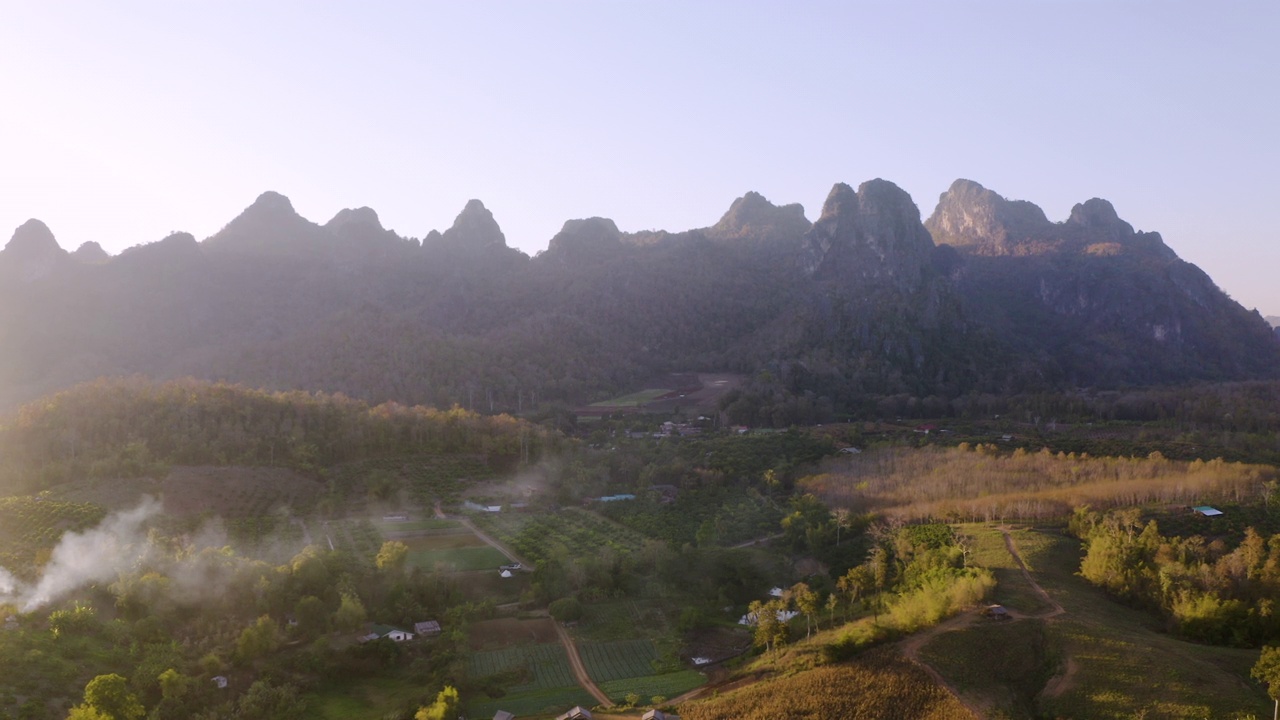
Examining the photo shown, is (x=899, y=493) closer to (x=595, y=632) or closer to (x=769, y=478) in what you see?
(x=769, y=478)

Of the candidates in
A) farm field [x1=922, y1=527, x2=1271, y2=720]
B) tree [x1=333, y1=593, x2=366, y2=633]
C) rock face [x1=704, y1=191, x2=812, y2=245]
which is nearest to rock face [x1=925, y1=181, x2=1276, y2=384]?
rock face [x1=704, y1=191, x2=812, y2=245]

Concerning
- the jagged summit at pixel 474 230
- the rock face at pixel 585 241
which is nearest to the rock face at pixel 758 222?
the rock face at pixel 585 241

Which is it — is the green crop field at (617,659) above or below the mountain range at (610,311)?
below

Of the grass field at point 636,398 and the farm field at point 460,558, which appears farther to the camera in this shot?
the grass field at point 636,398

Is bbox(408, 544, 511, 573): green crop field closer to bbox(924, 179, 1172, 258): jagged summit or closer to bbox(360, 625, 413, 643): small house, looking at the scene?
bbox(360, 625, 413, 643): small house

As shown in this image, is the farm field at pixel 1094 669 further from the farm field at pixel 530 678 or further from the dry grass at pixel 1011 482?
the dry grass at pixel 1011 482

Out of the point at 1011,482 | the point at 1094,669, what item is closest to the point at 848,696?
the point at 1094,669

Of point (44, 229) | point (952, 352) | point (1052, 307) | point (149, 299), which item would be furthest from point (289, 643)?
point (1052, 307)

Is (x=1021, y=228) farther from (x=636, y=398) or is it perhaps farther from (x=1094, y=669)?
(x=1094, y=669)

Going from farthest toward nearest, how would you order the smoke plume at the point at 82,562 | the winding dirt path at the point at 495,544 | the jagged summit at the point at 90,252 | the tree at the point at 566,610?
the jagged summit at the point at 90,252, the winding dirt path at the point at 495,544, the tree at the point at 566,610, the smoke plume at the point at 82,562
